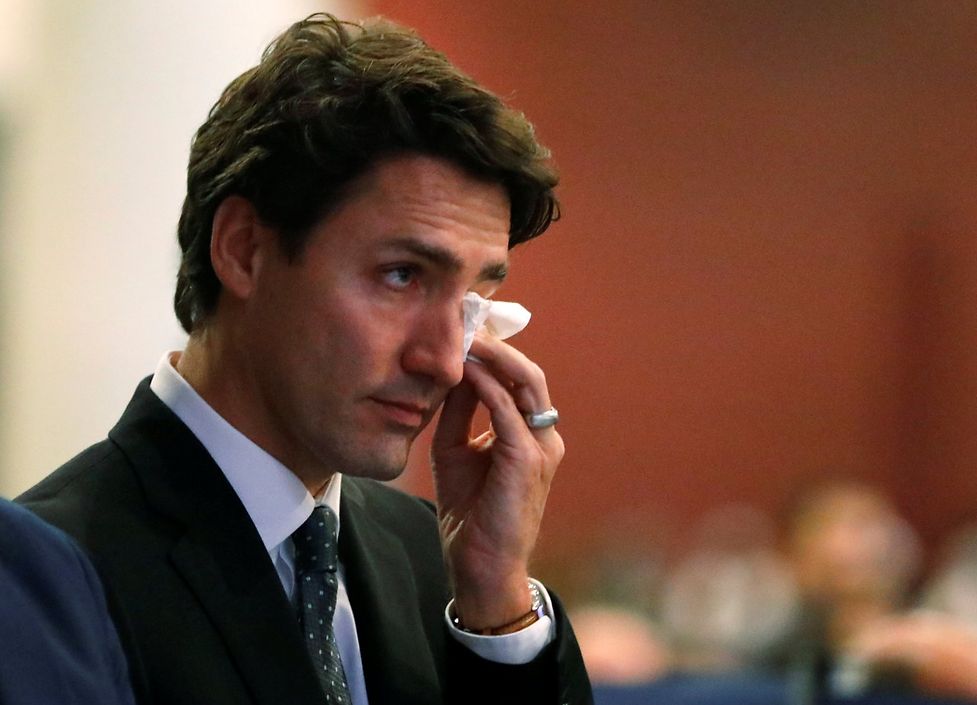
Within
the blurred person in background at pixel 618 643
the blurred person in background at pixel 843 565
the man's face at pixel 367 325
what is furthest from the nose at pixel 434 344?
the blurred person in background at pixel 843 565

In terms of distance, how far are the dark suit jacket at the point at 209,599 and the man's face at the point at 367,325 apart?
0.11 meters

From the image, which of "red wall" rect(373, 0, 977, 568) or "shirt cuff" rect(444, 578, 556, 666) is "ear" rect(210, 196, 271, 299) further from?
"red wall" rect(373, 0, 977, 568)

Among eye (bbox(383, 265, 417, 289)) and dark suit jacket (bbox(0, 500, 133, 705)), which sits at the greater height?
eye (bbox(383, 265, 417, 289))

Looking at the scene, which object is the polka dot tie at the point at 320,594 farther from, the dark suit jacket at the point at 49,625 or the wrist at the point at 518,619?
the dark suit jacket at the point at 49,625

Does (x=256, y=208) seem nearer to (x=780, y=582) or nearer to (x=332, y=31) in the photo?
(x=332, y=31)

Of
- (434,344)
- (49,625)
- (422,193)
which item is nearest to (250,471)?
(434,344)

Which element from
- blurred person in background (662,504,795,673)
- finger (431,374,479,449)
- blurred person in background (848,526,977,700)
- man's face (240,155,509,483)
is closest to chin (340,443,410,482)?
man's face (240,155,509,483)

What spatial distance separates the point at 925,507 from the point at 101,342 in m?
2.83

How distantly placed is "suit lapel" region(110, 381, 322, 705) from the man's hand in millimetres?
276

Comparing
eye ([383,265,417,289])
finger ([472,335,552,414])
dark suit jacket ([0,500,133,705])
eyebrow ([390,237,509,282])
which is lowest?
dark suit jacket ([0,500,133,705])

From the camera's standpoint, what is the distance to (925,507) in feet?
16.0

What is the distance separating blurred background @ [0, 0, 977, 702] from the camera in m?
3.79

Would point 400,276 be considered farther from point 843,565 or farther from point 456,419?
point 843,565

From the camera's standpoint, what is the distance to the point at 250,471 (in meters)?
1.48
